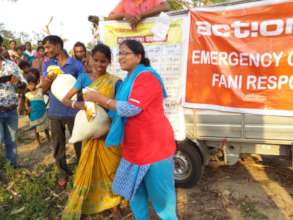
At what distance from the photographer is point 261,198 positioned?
3.75 meters

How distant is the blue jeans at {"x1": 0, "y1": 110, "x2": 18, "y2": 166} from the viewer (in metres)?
4.57

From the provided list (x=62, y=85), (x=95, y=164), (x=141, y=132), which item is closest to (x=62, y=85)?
(x=62, y=85)

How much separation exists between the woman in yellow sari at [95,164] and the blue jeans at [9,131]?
1822 mm

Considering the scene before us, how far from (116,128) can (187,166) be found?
5.75 feet

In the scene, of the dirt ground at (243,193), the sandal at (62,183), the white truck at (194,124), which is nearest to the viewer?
the white truck at (194,124)

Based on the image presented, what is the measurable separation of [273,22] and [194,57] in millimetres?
872

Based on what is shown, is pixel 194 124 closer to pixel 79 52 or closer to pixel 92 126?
pixel 92 126

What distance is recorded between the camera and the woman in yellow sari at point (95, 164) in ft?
9.74

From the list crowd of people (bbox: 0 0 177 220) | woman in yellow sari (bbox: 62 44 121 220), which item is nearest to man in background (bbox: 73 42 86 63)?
crowd of people (bbox: 0 0 177 220)

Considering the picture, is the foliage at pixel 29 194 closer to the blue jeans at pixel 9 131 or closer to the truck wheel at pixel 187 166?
the blue jeans at pixel 9 131

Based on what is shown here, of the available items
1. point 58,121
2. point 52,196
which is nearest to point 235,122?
point 58,121

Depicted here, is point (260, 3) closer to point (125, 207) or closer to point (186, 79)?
point (186, 79)

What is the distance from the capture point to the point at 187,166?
3.91 meters

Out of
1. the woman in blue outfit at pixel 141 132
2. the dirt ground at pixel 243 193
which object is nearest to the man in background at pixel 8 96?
the dirt ground at pixel 243 193
